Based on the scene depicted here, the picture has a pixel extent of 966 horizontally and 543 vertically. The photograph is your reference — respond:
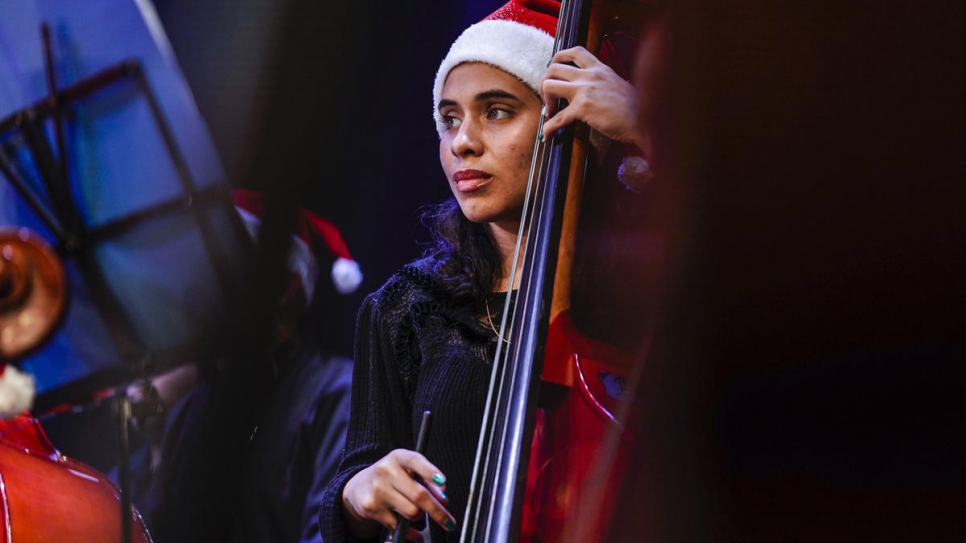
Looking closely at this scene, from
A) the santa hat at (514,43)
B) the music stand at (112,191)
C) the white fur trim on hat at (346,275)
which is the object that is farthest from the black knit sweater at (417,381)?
the music stand at (112,191)

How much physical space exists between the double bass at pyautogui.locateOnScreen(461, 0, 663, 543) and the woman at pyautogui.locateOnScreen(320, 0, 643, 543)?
0.21 meters

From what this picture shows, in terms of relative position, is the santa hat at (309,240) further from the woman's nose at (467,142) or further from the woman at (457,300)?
the woman's nose at (467,142)

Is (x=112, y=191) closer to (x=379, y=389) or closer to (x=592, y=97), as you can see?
(x=379, y=389)

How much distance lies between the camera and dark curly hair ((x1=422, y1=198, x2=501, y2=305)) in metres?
0.89

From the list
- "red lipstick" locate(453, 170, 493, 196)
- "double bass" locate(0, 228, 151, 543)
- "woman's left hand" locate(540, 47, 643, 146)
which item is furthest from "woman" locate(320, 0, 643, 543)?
"double bass" locate(0, 228, 151, 543)

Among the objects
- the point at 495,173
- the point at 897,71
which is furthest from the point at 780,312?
the point at 495,173

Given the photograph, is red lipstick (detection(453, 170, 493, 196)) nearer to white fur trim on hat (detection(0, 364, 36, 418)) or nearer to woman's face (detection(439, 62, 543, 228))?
woman's face (detection(439, 62, 543, 228))

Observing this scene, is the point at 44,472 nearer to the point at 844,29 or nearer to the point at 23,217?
Answer: the point at 23,217

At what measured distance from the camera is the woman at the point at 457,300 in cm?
82

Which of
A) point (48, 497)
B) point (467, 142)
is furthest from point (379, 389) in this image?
point (48, 497)

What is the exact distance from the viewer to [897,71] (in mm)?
501

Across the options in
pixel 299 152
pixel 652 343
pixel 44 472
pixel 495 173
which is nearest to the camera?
pixel 652 343

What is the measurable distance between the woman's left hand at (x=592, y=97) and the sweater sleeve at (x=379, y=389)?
37 centimetres

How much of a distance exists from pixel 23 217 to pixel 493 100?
1129 mm
